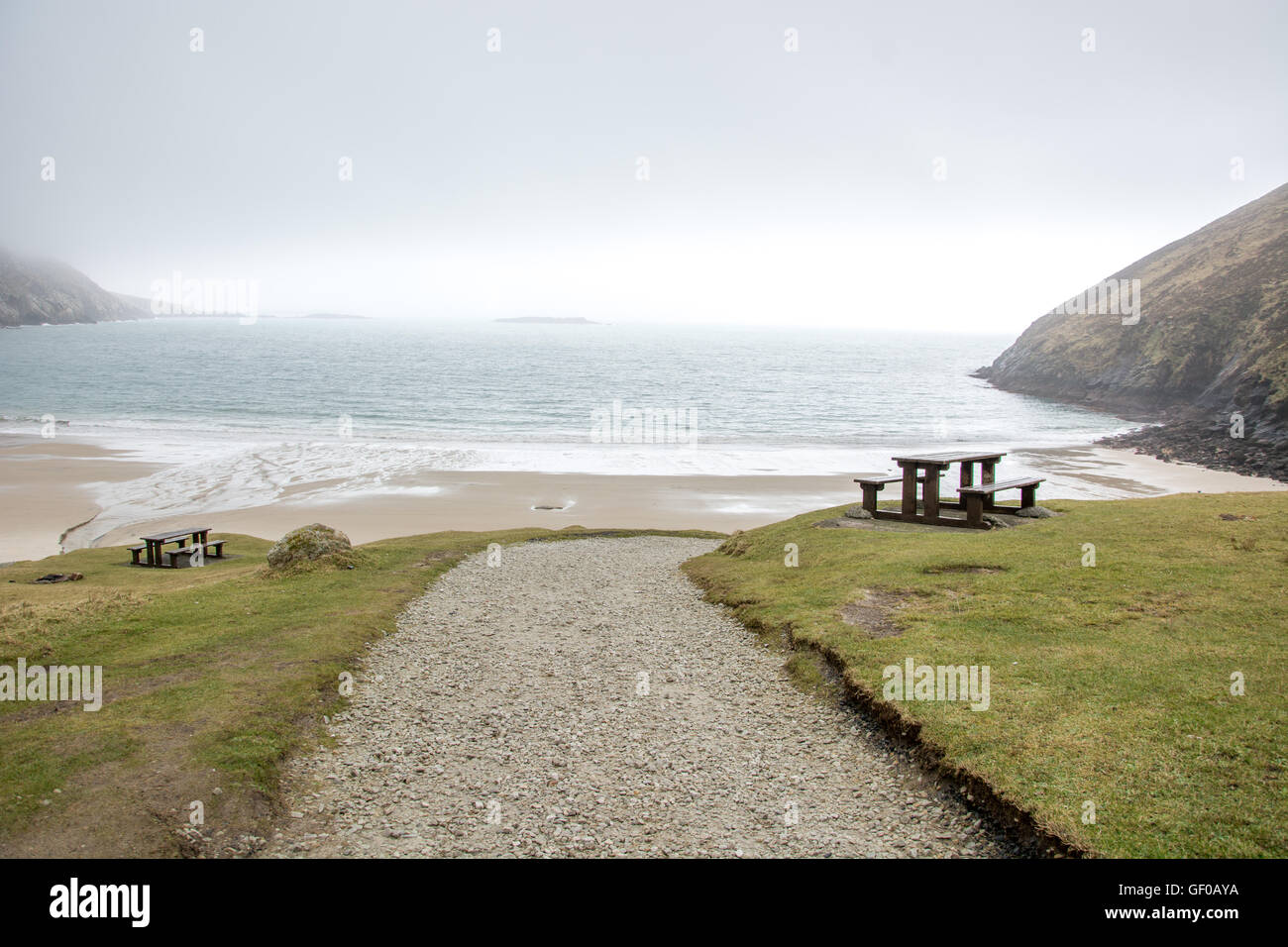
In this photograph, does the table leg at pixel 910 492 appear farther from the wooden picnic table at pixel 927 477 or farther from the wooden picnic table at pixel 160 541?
the wooden picnic table at pixel 160 541

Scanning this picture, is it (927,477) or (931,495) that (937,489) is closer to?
(931,495)

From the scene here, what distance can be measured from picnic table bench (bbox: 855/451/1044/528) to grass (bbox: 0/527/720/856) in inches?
566

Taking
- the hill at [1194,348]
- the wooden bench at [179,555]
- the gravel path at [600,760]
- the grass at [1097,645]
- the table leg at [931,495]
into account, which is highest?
the hill at [1194,348]

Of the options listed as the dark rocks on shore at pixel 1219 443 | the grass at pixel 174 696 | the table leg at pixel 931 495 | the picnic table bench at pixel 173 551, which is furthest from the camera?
the dark rocks on shore at pixel 1219 443

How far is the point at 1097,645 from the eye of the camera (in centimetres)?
1319

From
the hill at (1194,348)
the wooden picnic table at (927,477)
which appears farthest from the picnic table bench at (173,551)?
the hill at (1194,348)

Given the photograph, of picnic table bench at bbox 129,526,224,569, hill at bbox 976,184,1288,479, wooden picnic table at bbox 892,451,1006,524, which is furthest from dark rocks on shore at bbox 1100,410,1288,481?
picnic table bench at bbox 129,526,224,569

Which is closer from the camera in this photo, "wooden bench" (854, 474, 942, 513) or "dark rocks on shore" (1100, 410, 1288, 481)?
"wooden bench" (854, 474, 942, 513)

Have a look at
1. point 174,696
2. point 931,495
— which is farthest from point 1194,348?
point 174,696

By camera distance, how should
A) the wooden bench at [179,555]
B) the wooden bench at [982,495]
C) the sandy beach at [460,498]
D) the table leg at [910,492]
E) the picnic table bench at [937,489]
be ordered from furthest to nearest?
the sandy beach at [460,498] → the wooden bench at [179,555] → the table leg at [910,492] → the picnic table bench at [937,489] → the wooden bench at [982,495]

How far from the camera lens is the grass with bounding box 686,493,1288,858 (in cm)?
870

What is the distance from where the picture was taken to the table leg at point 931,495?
2475 cm

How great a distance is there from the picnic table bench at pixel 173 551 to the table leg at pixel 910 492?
77.4 feet

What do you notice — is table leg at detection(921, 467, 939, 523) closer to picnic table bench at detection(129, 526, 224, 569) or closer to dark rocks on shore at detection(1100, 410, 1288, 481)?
picnic table bench at detection(129, 526, 224, 569)
